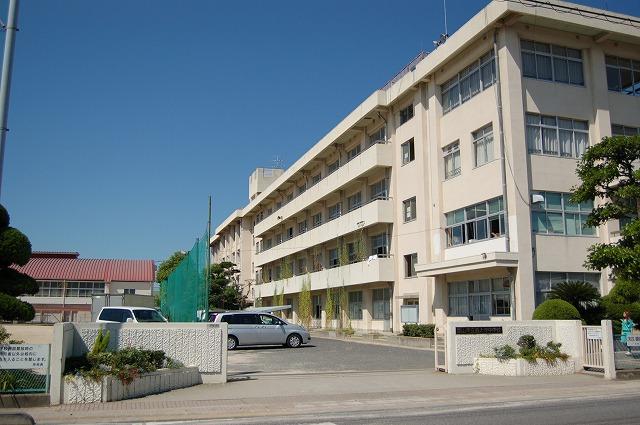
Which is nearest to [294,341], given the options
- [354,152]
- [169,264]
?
[354,152]

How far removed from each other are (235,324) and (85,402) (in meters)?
15.5

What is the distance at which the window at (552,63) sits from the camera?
28.6 m

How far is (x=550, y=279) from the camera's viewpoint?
89.2 ft

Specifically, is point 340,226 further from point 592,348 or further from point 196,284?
point 592,348

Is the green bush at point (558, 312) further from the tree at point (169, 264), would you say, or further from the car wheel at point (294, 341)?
the tree at point (169, 264)

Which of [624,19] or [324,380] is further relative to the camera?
[624,19]

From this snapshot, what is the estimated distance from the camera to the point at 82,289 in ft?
221

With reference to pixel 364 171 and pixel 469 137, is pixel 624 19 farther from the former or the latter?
pixel 364 171

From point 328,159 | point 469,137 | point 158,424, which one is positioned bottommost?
point 158,424

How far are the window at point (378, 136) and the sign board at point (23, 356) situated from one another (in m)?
29.4

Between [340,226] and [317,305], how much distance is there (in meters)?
11.2

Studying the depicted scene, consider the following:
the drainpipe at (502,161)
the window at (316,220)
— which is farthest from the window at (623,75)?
the window at (316,220)

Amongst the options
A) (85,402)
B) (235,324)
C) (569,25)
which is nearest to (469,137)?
(569,25)

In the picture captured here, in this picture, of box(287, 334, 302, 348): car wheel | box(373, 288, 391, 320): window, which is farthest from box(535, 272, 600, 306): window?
box(373, 288, 391, 320): window
